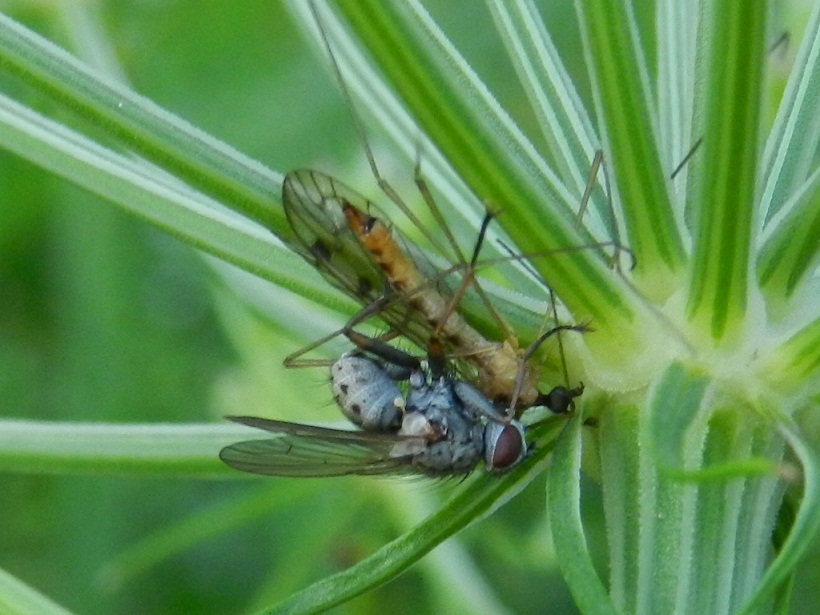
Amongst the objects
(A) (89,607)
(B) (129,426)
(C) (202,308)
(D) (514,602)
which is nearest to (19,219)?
(C) (202,308)

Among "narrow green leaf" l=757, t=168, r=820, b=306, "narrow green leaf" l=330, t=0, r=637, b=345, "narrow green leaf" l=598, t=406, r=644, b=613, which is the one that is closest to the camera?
"narrow green leaf" l=330, t=0, r=637, b=345

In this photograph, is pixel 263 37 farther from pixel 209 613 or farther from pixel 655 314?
pixel 655 314

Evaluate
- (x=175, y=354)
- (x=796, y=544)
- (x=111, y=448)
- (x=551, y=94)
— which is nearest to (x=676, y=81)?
(x=551, y=94)

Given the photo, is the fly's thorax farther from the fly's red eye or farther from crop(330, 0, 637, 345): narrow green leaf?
crop(330, 0, 637, 345): narrow green leaf

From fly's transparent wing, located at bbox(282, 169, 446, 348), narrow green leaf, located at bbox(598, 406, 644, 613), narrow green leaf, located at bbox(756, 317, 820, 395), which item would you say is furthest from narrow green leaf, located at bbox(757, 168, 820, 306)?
fly's transparent wing, located at bbox(282, 169, 446, 348)

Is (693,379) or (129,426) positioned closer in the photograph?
(693,379)

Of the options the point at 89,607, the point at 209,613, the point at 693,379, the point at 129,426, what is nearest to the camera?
the point at 693,379
